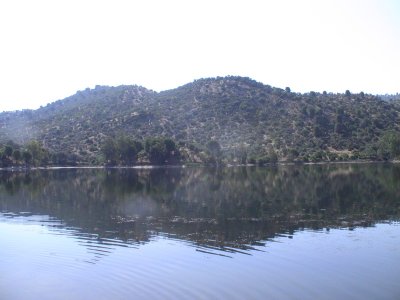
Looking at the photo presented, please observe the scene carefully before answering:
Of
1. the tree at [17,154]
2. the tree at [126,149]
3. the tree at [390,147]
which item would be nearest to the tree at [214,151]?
the tree at [126,149]

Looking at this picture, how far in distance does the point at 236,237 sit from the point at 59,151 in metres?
127

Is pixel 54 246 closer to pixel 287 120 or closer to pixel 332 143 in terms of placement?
pixel 332 143

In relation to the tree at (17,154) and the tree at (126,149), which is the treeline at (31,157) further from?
the tree at (126,149)

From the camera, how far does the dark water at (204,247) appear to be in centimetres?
2227

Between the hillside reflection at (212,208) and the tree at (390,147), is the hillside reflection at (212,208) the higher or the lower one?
the lower one

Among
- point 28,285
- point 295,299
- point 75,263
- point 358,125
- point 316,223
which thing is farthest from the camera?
point 358,125

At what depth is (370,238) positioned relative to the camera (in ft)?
109

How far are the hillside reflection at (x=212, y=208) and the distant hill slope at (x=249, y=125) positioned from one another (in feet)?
244

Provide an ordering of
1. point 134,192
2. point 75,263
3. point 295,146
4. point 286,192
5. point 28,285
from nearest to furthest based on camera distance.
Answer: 1. point 28,285
2. point 75,263
3. point 286,192
4. point 134,192
5. point 295,146

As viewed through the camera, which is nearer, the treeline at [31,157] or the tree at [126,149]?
the treeline at [31,157]

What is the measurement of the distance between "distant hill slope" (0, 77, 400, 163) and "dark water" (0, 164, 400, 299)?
93.1 meters

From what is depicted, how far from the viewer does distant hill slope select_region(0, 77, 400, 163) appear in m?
152

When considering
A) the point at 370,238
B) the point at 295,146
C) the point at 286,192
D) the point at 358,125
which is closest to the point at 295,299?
the point at 370,238

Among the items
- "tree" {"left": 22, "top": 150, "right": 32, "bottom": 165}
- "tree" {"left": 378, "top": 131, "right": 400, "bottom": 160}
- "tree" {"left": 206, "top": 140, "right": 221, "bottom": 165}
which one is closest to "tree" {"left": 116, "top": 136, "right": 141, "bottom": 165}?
"tree" {"left": 206, "top": 140, "right": 221, "bottom": 165}
